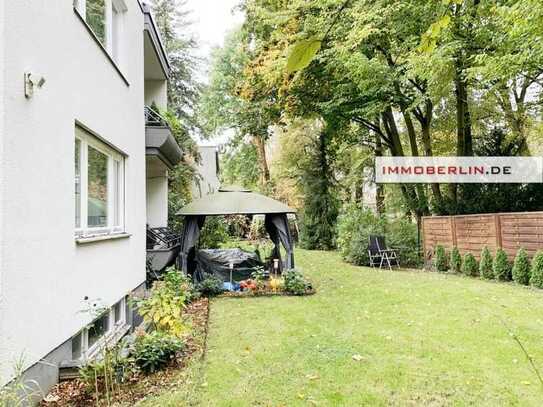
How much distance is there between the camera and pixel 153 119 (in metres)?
8.41

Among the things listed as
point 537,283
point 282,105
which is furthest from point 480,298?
point 282,105

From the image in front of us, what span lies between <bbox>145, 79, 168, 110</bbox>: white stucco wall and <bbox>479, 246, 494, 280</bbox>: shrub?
962 cm

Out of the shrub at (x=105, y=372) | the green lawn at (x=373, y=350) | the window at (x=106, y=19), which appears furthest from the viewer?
the window at (x=106, y=19)

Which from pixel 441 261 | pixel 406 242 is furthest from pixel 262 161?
pixel 441 261

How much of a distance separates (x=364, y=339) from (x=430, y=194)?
11.2 metres

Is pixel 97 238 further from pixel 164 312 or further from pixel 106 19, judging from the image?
pixel 106 19

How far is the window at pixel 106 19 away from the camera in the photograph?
4867mm

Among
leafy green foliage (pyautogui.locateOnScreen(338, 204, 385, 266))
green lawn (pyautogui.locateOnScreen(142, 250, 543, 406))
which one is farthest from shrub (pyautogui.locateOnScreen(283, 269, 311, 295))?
leafy green foliage (pyautogui.locateOnScreen(338, 204, 385, 266))

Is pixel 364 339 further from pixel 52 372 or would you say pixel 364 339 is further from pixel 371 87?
pixel 371 87

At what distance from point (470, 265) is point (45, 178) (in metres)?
11.0

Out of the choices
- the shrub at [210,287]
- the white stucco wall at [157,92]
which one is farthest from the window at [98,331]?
the white stucco wall at [157,92]

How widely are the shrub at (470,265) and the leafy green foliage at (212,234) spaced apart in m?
7.95

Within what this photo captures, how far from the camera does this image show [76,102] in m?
4.20

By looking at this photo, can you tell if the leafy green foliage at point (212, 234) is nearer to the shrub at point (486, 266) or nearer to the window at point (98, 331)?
the window at point (98, 331)
